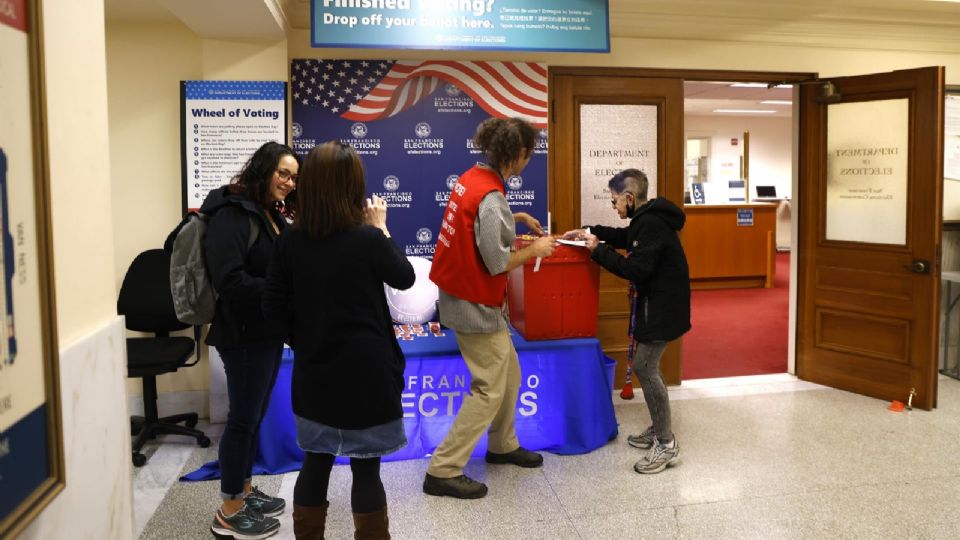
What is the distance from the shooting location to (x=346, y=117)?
4.06m

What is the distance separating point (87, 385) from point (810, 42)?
190 inches

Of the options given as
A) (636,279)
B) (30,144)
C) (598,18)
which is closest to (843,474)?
(636,279)

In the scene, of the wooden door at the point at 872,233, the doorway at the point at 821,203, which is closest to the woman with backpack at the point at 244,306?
the doorway at the point at 821,203

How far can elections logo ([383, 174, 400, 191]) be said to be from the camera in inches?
164

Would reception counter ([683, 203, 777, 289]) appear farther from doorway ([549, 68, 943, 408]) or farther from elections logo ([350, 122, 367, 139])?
elections logo ([350, 122, 367, 139])

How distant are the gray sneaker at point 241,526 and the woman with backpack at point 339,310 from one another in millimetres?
792

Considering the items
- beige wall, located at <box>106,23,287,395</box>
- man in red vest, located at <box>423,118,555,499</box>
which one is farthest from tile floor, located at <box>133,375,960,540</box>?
beige wall, located at <box>106,23,287,395</box>

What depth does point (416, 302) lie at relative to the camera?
377 centimetres

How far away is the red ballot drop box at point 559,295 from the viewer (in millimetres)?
3363

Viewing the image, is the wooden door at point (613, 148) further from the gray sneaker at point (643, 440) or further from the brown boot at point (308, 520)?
the brown boot at point (308, 520)

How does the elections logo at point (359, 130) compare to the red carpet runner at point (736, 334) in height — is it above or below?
above

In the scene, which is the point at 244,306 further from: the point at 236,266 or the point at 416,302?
the point at 416,302

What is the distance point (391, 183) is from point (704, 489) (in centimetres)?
238

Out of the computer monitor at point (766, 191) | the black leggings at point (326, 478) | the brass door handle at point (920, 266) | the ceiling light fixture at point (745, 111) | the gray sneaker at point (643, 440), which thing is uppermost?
the ceiling light fixture at point (745, 111)
